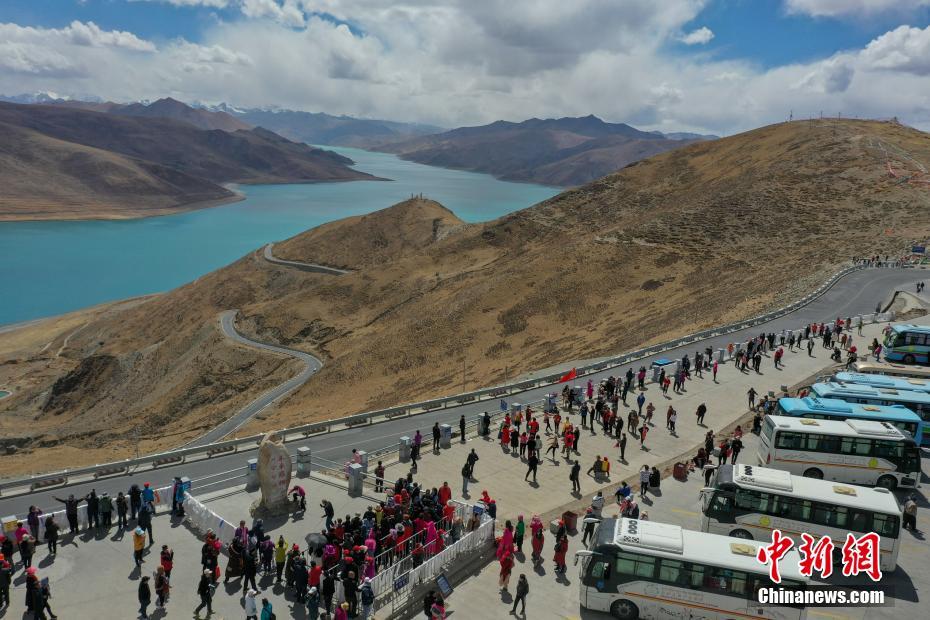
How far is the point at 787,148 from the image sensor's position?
88.9m

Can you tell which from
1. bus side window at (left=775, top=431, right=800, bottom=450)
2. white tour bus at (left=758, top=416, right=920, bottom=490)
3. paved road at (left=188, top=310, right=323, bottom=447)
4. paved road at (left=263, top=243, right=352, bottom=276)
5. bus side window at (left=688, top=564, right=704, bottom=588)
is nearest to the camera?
bus side window at (left=688, top=564, right=704, bottom=588)

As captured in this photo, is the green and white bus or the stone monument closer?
the stone monument

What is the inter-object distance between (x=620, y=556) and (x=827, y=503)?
17.1 feet

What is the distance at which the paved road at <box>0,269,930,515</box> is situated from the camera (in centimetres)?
2173

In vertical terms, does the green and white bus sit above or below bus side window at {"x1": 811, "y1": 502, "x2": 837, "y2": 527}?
above

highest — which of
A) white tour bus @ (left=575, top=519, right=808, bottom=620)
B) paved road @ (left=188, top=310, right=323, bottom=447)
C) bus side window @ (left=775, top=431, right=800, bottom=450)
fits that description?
bus side window @ (left=775, top=431, right=800, bottom=450)

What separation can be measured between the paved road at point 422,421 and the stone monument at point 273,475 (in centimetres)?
404

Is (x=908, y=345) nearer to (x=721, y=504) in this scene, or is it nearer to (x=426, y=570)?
(x=721, y=504)

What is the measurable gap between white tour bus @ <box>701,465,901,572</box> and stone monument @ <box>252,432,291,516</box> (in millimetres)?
10635

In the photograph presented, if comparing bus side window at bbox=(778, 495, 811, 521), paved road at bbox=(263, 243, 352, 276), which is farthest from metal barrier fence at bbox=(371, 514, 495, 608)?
paved road at bbox=(263, 243, 352, 276)

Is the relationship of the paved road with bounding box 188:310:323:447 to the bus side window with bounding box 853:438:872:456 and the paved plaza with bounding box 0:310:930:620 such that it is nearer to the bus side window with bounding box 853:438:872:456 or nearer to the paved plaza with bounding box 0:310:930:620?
the paved plaza with bounding box 0:310:930:620

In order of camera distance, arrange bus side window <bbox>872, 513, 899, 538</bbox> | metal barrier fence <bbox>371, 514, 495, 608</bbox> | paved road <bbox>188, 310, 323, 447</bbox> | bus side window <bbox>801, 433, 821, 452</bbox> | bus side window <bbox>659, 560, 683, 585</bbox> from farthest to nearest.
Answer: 1. paved road <bbox>188, 310, 323, 447</bbox>
2. bus side window <bbox>801, 433, 821, 452</bbox>
3. bus side window <bbox>872, 513, 899, 538</bbox>
4. metal barrier fence <bbox>371, 514, 495, 608</bbox>
5. bus side window <bbox>659, 560, 683, 585</bbox>

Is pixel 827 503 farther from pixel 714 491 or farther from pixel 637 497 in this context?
pixel 637 497

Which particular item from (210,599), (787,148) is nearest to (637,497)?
(210,599)
